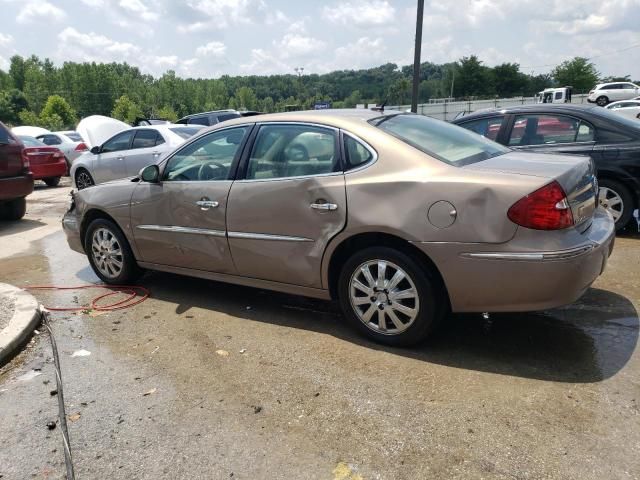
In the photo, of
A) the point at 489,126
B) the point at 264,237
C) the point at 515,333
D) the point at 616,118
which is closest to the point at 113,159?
the point at 489,126

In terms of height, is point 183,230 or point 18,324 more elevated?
point 183,230

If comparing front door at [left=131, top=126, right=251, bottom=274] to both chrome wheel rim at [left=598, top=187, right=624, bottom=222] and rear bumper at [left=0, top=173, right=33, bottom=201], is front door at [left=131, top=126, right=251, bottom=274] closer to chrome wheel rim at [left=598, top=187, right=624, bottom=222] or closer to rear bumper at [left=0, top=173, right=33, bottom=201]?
chrome wheel rim at [left=598, top=187, right=624, bottom=222]

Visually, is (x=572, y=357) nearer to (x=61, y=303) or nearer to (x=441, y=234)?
(x=441, y=234)

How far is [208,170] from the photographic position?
447 centimetres

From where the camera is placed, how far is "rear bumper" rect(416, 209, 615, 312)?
3.09 metres

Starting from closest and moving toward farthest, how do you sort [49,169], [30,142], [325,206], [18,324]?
[325,206] < [18,324] < [49,169] < [30,142]

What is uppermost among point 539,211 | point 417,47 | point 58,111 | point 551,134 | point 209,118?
point 417,47

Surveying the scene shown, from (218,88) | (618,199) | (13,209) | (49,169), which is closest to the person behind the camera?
(618,199)

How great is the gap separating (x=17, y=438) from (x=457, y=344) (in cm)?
276

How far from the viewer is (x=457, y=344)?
3719 mm

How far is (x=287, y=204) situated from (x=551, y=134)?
4.17 meters

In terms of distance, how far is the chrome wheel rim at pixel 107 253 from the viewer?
17.1ft

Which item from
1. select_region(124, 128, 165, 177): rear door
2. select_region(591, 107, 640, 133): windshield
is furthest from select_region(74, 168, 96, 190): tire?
select_region(591, 107, 640, 133): windshield

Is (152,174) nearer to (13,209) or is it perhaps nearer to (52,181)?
(13,209)
